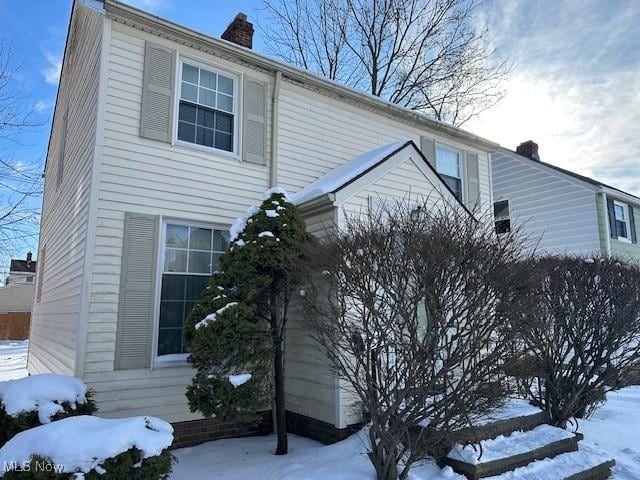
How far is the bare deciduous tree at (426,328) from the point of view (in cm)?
399

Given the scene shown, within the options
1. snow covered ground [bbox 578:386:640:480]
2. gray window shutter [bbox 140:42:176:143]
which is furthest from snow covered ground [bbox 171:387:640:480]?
gray window shutter [bbox 140:42:176:143]

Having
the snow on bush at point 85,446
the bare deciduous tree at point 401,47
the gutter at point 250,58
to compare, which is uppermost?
the bare deciduous tree at point 401,47

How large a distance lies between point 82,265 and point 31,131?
664cm

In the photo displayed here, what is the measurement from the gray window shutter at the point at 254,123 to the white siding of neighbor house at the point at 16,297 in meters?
33.7

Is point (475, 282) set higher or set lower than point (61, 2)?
lower

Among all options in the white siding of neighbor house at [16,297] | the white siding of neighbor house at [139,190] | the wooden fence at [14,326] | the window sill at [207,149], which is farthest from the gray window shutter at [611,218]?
the white siding of neighbor house at [16,297]

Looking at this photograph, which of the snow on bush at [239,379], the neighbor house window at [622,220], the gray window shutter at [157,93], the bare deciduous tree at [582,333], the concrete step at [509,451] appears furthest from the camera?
the neighbor house window at [622,220]

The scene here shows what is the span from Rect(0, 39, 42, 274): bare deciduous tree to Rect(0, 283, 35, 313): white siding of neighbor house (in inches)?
1049

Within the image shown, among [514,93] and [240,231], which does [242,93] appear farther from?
[514,93]

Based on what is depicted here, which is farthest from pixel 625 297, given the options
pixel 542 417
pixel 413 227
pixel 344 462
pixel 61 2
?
pixel 61 2

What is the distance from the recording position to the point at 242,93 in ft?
24.6

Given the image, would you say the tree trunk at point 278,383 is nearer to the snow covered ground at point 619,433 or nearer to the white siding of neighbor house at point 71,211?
the white siding of neighbor house at point 71,211

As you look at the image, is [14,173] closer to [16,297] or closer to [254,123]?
[254,123]

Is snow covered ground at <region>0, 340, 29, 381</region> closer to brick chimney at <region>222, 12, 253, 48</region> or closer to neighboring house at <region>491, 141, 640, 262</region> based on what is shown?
brick chimney at <region>222, 12, 253, 48</region>
